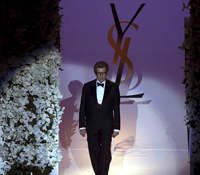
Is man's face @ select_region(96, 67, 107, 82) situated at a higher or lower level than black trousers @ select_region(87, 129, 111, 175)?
higher

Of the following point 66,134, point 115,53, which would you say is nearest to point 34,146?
point 66,134

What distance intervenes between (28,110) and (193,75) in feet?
7.50

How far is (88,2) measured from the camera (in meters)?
7.62

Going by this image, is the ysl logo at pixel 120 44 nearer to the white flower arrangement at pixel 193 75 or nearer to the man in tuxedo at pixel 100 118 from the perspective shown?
the white flower arrangement at pixel 193 75

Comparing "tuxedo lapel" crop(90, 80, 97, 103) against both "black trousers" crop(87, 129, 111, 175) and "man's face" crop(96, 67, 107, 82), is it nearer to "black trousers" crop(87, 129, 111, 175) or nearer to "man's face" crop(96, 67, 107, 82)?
"man's face" crop(96, 67, 107, 82)

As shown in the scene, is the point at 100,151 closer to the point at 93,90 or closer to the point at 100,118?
the point at 100,118

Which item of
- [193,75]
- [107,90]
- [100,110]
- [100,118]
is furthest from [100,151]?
[193,75]

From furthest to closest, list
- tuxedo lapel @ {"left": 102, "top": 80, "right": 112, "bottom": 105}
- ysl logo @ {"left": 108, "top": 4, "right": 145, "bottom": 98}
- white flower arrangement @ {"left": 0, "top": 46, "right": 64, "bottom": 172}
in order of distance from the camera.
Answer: ysl logo @ {"left": 108, "top": 4, "right": 145, "bottom": 98}
tuxedo lapel @ {"left": 102, "top": 80, "right": 112, "bottom": 105}
white flower arrangement @ {"left": 0, "top": 46, "right": 64, "bottom": 172}

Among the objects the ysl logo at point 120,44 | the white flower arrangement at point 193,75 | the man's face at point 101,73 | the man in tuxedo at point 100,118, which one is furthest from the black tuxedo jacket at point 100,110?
the ysl logo at point 120,44

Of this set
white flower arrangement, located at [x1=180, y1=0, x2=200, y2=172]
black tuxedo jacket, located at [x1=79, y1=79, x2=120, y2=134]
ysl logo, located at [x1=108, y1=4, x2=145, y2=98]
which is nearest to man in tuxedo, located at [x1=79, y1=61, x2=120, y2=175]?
black tuxedo jacket, located at [x1=79, y1=79, x2=120, y2=134]

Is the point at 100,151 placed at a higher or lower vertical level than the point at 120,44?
lower

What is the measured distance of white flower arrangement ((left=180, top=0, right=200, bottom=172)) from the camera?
574 cm

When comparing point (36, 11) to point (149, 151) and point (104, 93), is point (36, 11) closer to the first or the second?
point (104, 93)

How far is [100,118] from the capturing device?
557cm
